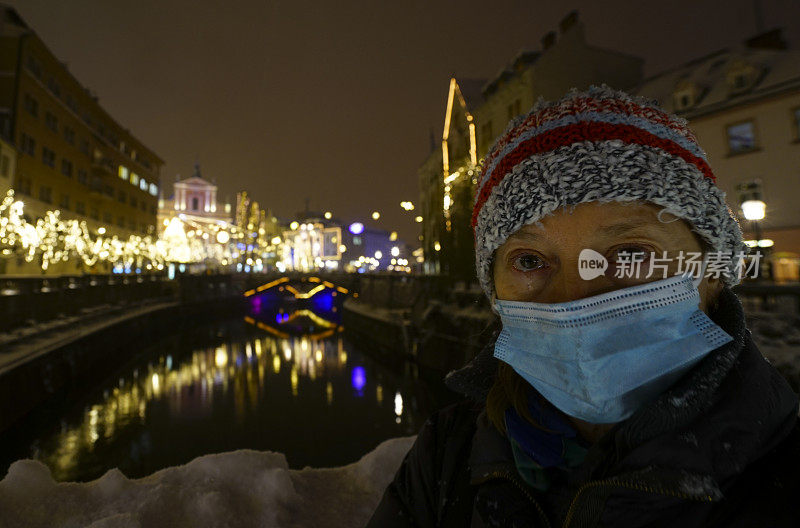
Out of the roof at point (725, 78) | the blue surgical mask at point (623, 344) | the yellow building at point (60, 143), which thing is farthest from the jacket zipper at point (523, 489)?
the yellow building at point (60, 143)

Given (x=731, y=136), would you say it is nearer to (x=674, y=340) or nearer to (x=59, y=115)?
(x=674, y=340)

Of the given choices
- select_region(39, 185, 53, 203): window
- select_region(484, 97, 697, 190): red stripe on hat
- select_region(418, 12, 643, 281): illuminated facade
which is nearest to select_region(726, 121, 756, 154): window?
select_region(418, 12, 643, 281): illuminated facade

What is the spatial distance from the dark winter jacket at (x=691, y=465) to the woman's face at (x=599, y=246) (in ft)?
0.84

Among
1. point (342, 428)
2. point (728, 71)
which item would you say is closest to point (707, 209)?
point (342, 428)

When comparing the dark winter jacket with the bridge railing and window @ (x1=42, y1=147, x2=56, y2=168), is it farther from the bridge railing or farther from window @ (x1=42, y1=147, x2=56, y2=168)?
window @ (x1=42, y1=147, x2=56, y2=168)

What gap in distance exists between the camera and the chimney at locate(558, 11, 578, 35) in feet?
80.3

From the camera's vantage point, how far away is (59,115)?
3055 centimetres

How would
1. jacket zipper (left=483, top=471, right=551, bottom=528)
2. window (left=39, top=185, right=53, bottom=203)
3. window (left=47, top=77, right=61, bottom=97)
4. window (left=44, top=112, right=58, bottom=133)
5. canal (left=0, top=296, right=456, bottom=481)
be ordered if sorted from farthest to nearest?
window (left=47, top=77, right=61, bottom=97) < window (left=44, top=112, right=58, bottom=133) < window (left=39, top=185, right=53, bottom=203) < canal (left=0, top=296, right=456, bottom=481) < jacket zipper (left=483, top=471, right=551, bottom=528)

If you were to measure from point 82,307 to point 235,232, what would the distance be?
43.1 metres

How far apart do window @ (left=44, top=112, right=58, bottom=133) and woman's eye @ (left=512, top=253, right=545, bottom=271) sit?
129ft

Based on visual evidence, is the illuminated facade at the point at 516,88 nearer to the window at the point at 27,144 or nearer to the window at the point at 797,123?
the window at the point at 797,123

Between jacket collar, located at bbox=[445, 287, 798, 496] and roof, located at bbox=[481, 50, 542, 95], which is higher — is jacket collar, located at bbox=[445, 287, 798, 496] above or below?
below

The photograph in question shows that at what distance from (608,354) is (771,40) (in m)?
27.7

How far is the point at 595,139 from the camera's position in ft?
4.55
